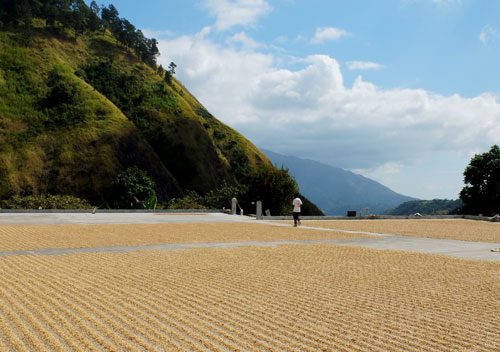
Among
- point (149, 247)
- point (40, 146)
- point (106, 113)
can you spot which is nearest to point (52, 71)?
point (106, 113)

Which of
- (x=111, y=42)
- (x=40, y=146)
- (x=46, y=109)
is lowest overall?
(x=40, y=146)

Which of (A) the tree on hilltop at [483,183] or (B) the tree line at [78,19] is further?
(B) the tree line at [78,19]

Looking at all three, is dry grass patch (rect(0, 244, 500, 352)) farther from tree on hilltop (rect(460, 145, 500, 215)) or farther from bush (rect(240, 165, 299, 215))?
tree on hilltop (rect(460, 145, 500, 215))

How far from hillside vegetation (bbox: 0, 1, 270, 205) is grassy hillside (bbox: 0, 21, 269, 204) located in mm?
152

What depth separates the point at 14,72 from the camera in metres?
72.0

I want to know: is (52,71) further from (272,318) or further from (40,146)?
(272,318)

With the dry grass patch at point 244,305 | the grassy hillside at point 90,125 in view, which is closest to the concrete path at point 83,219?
the dry grass patch at point 244,305

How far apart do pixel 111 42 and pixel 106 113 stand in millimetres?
39489

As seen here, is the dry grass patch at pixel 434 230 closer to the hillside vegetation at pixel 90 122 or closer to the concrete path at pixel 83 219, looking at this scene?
the concrete path at pixel 83 219

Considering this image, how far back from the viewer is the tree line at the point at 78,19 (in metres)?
86.1

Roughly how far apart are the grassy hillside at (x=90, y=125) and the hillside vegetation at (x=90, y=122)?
152 mm

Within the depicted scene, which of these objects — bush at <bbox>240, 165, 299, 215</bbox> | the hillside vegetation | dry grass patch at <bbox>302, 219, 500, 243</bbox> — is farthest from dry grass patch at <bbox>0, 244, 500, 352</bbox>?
the hillside vegetation

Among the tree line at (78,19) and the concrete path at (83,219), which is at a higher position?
the tree line at (78,19)

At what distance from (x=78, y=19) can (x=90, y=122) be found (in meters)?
43.6
